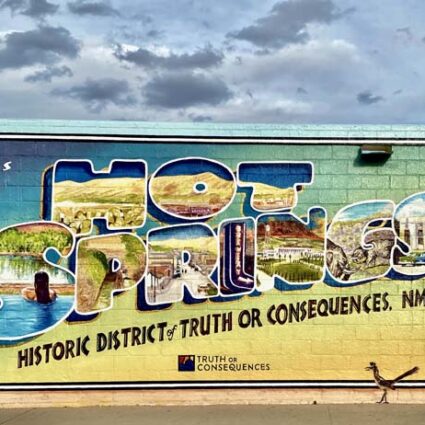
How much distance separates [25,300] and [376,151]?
16.2 feet

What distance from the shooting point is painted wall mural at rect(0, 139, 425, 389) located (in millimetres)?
7898

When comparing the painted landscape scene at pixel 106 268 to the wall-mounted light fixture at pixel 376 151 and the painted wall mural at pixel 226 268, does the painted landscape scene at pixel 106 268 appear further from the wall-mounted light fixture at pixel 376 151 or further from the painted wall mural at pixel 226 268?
the wall-mounted light fixture at pixel 376 151

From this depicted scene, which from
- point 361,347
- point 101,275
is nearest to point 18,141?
point 101,275

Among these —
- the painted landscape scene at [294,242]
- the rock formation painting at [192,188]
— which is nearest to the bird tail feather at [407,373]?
the painted landscape scene at [294,242]

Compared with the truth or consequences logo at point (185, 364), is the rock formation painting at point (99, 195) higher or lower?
higher

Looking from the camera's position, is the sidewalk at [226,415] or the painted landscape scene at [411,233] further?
the painted landscape scene at [411,233]

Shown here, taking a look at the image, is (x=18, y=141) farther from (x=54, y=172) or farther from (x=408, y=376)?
(x=408, y=376)

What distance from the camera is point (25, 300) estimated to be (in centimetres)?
788

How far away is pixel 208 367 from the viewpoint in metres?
7.93

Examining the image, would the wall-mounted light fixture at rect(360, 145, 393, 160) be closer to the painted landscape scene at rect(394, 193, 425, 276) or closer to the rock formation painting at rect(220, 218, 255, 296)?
the painted landscape scene at rect(394, 193, 425, 276)

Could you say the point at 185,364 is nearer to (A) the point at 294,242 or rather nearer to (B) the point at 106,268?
(B) the point at 106,268

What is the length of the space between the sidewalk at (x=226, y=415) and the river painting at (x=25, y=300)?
3.47ft

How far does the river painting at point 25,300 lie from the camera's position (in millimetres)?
7863

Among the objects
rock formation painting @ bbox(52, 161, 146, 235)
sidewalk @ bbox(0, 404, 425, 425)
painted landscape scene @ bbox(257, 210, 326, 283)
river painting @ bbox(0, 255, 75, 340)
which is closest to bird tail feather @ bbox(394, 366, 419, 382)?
sidewalk @ bbox(0, 404, 425, 425)
